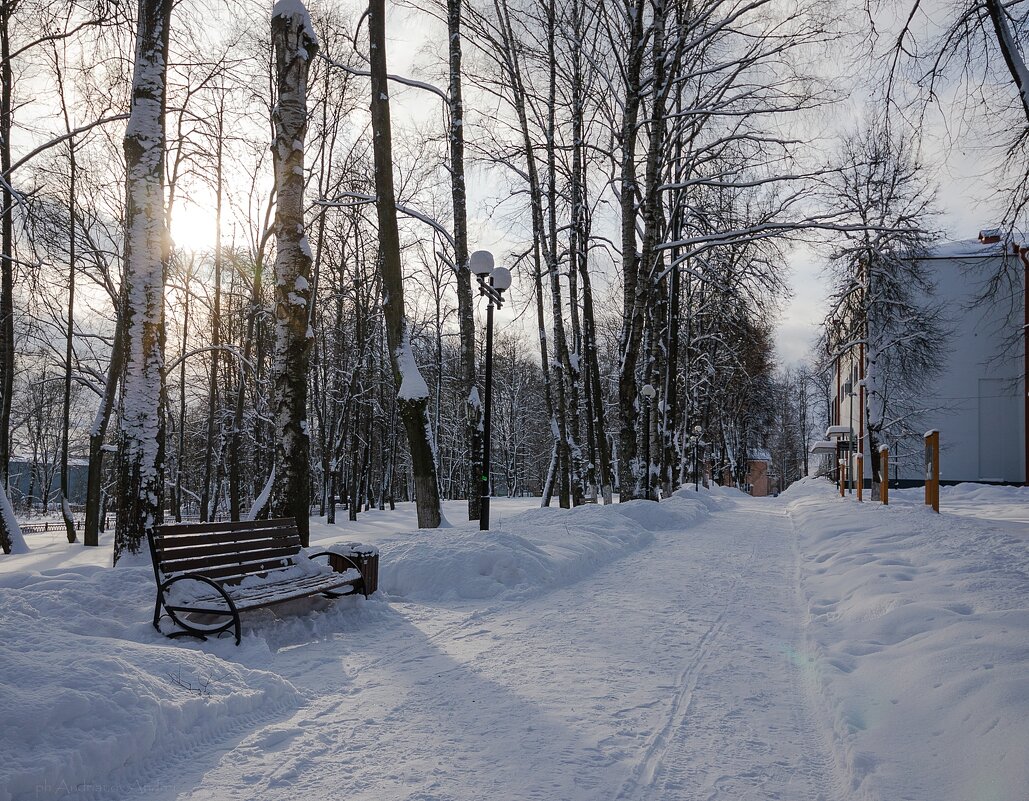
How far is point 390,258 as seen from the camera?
37.5 feet

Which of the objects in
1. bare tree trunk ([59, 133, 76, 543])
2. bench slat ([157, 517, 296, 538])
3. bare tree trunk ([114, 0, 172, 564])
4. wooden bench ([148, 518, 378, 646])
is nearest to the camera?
wooden bench ([148, 518, 378, 646])

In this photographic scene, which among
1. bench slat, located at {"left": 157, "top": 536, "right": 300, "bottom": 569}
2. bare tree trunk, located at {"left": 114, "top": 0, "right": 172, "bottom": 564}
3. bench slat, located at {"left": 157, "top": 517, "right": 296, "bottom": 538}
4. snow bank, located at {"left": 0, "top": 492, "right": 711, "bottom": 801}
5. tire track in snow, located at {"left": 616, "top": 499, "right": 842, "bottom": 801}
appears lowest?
tire track in snow, located at {"left": 616, "top": 499, "right": 842, "bottom": 801}

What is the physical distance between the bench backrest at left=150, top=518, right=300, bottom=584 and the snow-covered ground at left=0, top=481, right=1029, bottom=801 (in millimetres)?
475

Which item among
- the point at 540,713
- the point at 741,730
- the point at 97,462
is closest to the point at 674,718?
the point at 741,730

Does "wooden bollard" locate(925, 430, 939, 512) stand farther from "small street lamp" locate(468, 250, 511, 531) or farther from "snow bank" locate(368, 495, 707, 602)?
"small street lamp" locate(468, 250, 511, 531)

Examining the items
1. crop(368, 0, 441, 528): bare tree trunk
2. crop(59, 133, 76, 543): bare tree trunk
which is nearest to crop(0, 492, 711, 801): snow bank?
crop(368, 0, 441, 528): bare tree trunk

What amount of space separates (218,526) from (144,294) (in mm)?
3500

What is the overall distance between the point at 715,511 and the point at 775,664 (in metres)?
18.7

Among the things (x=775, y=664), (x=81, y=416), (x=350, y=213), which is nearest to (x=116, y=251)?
(x=350, y=213)

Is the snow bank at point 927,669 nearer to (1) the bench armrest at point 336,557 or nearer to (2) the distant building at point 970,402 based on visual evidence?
(1) the bench armrest at point 336,557

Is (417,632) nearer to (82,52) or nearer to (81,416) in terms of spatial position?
(82,52)

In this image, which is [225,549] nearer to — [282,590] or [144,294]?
[282,590]

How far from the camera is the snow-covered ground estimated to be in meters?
3.10

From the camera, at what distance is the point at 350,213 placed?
23984 millimetres
